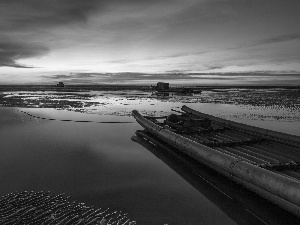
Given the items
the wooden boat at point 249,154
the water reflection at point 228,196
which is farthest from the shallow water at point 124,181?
the wooden boat at point 249,154

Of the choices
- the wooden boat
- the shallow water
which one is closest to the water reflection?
the shallow water

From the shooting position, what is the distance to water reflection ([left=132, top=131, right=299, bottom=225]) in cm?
485

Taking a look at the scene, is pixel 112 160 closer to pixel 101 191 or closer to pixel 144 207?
pixel 101 191

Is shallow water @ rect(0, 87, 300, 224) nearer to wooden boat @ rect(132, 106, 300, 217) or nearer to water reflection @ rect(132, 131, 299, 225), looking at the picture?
water reflection @ rect(132, 131, 299, 225)

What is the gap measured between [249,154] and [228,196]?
179 centimetres

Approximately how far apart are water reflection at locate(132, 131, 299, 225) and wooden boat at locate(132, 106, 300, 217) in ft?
0.83

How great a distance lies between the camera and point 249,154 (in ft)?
23.3

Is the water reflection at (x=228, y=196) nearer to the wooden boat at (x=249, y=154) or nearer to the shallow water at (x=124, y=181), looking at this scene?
the shallow water at (x=124, y=181)

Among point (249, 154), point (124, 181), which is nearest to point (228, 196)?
point (249, 154)

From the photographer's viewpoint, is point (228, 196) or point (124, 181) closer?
point (228, 196)

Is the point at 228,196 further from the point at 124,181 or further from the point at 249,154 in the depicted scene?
the point at 124,181

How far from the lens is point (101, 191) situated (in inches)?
235

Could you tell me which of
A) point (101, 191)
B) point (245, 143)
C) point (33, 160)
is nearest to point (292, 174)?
point (245, 143)

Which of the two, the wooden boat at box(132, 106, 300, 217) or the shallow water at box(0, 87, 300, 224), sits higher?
the wooden boat at box(132, 106, 300, 217)
